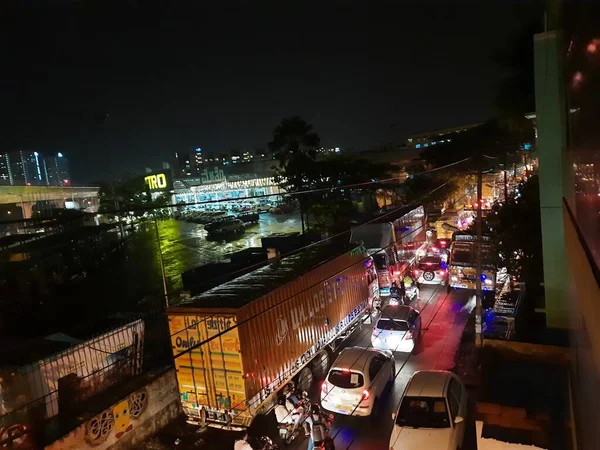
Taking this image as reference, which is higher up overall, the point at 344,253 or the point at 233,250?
the point at 344,253

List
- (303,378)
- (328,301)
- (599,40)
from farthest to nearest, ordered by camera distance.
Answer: (328,301) < (303,378) < (599,40)

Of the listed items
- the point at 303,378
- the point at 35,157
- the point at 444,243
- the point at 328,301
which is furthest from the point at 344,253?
the point at 35,157

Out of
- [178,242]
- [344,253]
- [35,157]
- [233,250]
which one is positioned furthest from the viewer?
[35,157]

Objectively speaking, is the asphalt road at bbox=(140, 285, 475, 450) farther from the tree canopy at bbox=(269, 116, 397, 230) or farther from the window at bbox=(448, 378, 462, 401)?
the tree canopy at bbox=(269, 116, 397, 230)

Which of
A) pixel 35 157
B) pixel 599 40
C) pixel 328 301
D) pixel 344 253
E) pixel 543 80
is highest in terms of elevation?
pixel 35 157

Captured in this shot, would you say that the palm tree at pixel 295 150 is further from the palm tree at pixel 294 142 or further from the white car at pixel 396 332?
the white car at pixel 396 332

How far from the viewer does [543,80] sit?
8320mm

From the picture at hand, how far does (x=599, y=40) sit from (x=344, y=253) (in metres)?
10.2

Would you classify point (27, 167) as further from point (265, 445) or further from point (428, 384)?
point (428, 384)

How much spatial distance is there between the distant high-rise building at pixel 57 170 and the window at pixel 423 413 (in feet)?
152

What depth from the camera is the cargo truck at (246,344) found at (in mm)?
8102

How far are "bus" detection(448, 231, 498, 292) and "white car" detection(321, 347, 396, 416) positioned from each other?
30.6 feet

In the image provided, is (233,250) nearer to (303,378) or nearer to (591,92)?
(303,378)

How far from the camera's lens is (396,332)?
1199cm
